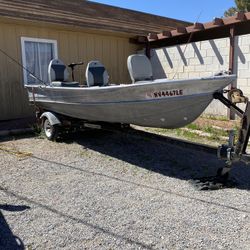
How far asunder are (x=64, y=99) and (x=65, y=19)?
14.1ft

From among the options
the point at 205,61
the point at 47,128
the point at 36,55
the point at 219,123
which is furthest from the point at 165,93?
the point at 36,55

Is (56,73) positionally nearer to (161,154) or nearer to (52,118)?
(52,118)

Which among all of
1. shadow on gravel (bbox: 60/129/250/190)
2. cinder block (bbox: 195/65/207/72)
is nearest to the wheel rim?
shadow on gravel (bbox: 60/129/250/190)

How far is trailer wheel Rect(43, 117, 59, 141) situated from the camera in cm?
677

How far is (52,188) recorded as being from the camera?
4.28m

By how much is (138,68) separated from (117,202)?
2.55 m

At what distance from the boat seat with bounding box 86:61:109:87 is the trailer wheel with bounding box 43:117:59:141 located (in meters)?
1.13

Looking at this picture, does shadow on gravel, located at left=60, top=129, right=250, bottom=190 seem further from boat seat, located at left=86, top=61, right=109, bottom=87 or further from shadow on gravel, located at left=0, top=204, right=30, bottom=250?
shadow on gravel, located at left=0, top=204, right=30, bottom=250

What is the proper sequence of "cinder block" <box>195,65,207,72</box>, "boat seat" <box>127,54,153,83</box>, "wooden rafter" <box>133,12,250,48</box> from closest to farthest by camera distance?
1. "boat seat" <box>127,54,153,83</box>
2. "wooden rafter" <box>133,12,250,48</box>
3. "cinder block" <box>195,65,207,72</box>

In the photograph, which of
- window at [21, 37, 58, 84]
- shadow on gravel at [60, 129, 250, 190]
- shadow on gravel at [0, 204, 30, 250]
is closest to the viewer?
shadow on gravel at [0, 204, 30, 250]

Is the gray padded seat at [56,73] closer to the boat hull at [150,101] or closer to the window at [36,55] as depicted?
the boat hull at [150,101]

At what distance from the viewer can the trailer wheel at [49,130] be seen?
6770mm

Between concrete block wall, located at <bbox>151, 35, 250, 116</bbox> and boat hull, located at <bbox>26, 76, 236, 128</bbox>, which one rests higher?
concrete block wall, located at <bbox>151, 35, 250, 116</bbox>

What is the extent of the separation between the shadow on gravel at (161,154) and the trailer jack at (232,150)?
0.26 meters
